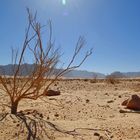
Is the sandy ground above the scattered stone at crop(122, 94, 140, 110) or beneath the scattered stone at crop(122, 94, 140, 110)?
beneath

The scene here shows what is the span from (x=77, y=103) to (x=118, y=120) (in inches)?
108

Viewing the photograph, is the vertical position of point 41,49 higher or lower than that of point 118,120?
higher

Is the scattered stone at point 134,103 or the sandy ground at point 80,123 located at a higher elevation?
the scattered stone at point 134,103

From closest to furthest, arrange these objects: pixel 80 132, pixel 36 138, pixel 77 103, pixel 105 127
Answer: pixel 36 138 < pixel 80 132 < pixel 105 127 < pixel 77 103

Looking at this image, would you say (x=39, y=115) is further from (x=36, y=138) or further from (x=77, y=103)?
(x=77, y=103)

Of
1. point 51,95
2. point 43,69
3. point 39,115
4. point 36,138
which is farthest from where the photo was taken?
point 51,95

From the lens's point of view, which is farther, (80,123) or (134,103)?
(134,103)

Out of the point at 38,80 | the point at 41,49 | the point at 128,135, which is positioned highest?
the point at 41,49

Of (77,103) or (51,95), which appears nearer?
(77,103)

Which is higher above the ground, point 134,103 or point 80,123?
point 134,103

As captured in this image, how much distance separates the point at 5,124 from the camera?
21.4 ft

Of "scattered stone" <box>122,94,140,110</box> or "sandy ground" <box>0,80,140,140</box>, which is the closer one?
"sandy ground" <box>0,80,140,140</box>

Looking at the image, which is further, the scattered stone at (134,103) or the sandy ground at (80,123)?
the scattered stone at (134,103)

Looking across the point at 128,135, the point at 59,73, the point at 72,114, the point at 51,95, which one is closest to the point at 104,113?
the point at 72,114
